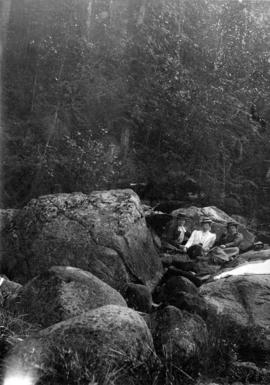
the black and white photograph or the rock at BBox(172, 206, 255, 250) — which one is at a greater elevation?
the black and white photograph

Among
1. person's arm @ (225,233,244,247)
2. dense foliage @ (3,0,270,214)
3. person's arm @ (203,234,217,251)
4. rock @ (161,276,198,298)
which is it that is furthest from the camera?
dense foliage @ (3,0,270,214)

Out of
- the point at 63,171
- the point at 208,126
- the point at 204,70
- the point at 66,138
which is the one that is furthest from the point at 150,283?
the point at 204,70

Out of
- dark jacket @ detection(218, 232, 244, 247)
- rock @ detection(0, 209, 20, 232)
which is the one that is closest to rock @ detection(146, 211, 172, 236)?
dark jacket @ detection(218, 232, 244, 247)

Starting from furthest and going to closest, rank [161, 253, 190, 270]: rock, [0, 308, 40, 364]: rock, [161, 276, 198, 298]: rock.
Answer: [161, 253, 190, 270]: rock < [161, 276, 198, 298]: rock < [0, 308, 40, 364]: rock

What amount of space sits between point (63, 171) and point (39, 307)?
429 inches

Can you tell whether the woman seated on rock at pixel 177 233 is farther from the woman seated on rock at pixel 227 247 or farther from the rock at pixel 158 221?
the woman seated on rock at pixel 227 247

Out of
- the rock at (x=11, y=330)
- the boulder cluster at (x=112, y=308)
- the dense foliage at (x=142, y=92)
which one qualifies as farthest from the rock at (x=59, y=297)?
the dense foliage at (x=142, y=92)

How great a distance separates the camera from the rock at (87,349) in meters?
5.49

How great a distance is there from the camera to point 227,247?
14.2 meters

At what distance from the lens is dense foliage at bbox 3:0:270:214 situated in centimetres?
2080

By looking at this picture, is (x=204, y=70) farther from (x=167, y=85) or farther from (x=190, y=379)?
(x=190, y=379)

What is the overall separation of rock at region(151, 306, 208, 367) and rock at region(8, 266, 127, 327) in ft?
2.50

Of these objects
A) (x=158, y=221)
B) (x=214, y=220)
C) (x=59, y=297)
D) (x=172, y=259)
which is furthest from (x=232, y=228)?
(x=59, y=297)

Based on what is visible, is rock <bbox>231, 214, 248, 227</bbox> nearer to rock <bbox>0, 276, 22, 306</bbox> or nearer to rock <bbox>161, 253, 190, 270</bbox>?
rock <bbox>161, 253, 190, 270</bbox>
